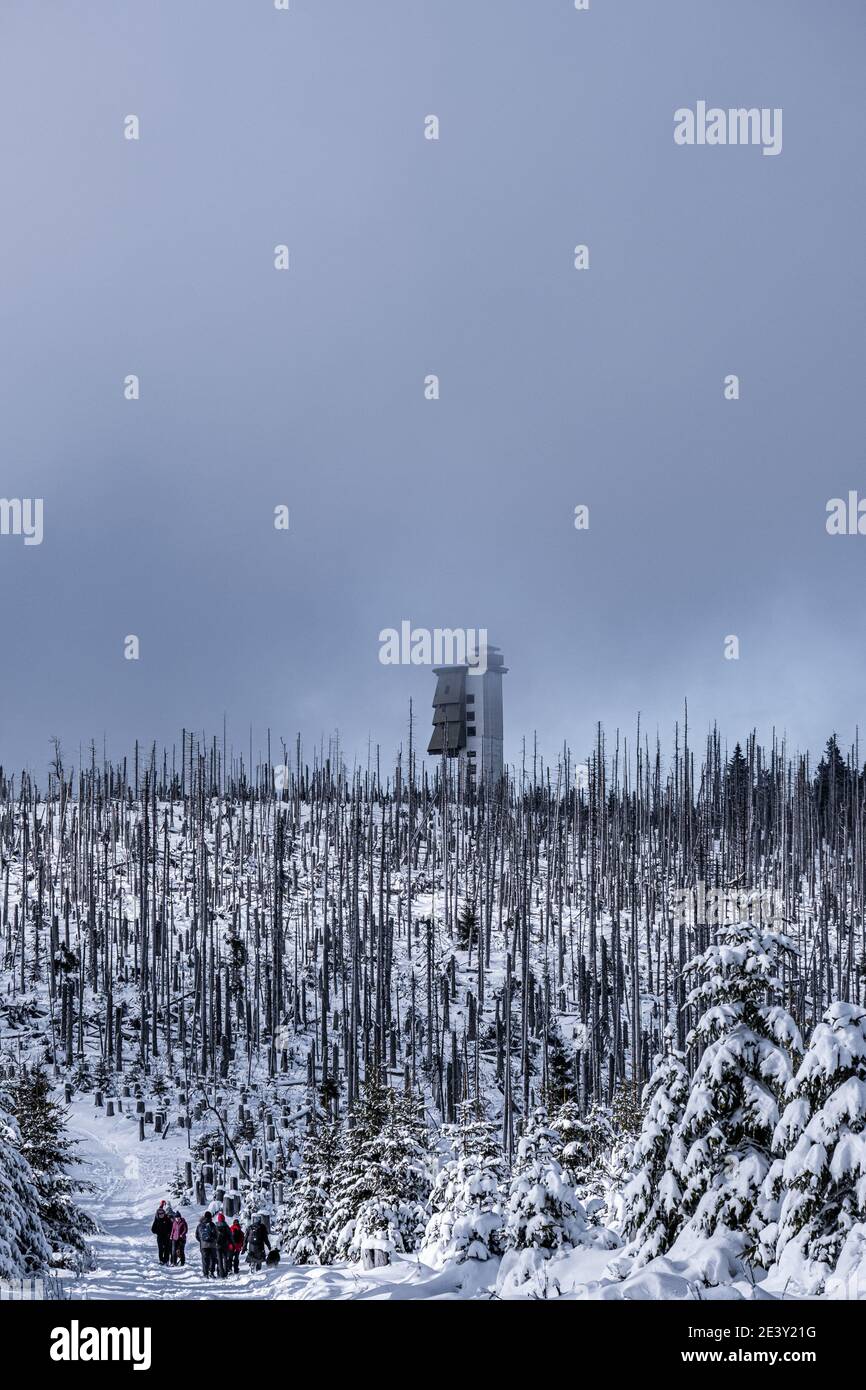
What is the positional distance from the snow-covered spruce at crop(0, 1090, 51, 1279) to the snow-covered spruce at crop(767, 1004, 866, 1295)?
30.1 ft

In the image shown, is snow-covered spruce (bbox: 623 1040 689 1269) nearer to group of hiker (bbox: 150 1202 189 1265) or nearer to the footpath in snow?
the footpath in snow

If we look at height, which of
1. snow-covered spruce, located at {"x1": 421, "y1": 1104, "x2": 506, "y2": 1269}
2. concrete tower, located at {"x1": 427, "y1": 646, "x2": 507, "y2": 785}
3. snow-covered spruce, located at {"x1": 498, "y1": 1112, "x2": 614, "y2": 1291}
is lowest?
snow-covered spruce, located at {"x1": 421, "y1": 1104, "x2": 506, "y2": 1269}

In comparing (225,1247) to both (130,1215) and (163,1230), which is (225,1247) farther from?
(130,1215)

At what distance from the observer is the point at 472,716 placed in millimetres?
94312

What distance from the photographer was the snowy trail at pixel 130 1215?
17.0m

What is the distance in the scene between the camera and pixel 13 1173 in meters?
16.2

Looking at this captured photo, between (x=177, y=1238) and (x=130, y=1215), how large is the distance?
16.2m

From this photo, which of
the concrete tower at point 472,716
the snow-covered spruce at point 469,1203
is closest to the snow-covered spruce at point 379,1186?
the snow-covered spruce at point 469,1203

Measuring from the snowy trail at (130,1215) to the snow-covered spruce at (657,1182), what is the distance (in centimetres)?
520

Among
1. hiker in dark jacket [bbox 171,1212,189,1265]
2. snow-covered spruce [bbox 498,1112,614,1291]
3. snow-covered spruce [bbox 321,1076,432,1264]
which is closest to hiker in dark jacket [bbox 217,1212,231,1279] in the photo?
snow-covered spruce [bbox 321,1076,432,1264]

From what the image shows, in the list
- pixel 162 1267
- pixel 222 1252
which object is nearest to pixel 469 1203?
pixel 222 1252

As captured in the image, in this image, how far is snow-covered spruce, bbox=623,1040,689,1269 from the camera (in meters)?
11.9

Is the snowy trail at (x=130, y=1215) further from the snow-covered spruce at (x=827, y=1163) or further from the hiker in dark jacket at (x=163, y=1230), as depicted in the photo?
the snow-covered spruce at (x=827, y=1163)

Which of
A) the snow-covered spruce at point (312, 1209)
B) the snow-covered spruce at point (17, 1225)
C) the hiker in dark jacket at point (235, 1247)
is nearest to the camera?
the snow-covered spruce at point (17, 1225)
